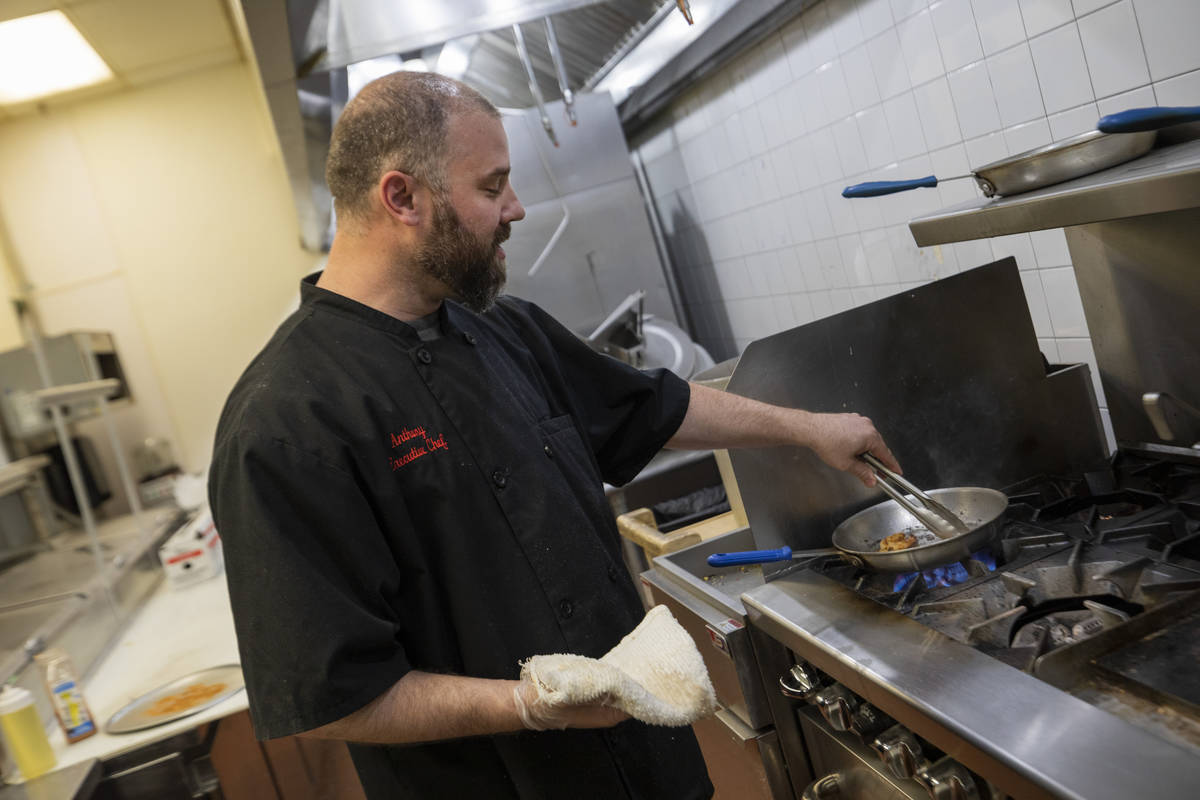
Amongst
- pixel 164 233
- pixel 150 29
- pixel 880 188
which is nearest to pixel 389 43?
pixel 880 188

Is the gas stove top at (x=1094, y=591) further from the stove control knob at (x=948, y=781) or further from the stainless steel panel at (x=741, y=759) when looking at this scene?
the stainless steel panel at (x=741, y=759)

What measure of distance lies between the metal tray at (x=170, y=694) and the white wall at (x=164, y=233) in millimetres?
3014

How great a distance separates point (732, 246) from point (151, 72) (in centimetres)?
366

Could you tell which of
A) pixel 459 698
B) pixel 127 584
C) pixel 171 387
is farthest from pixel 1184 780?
pixel 171 387

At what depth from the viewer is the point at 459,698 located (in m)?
1.03

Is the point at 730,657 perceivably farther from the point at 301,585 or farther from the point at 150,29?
the point at 150,29

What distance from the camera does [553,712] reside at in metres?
0.97

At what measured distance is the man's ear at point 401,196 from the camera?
Result: 1.21 meters

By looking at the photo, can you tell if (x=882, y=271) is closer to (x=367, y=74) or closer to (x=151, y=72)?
(x=367, y=74)

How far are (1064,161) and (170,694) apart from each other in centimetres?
225

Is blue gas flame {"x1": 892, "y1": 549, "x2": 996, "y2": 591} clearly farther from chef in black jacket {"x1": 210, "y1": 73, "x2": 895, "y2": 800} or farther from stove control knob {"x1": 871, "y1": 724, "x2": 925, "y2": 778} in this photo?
chef in black jacket {"x1": 210, "y1": 73, "x2": 895, "y2": 800}

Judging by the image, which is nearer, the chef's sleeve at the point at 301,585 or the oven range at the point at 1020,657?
the oven range at the point at 1020,657

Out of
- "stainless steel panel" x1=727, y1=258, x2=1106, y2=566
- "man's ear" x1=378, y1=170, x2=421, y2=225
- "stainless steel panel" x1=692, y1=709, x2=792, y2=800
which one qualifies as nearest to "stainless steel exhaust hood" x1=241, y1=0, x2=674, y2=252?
"man's ear" x1=378, y1=170, x2=421, y2=225

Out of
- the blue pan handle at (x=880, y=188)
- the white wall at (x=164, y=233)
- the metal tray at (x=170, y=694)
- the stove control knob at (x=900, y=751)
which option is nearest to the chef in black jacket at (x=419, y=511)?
the stove control knob at (x=900, y=751)
